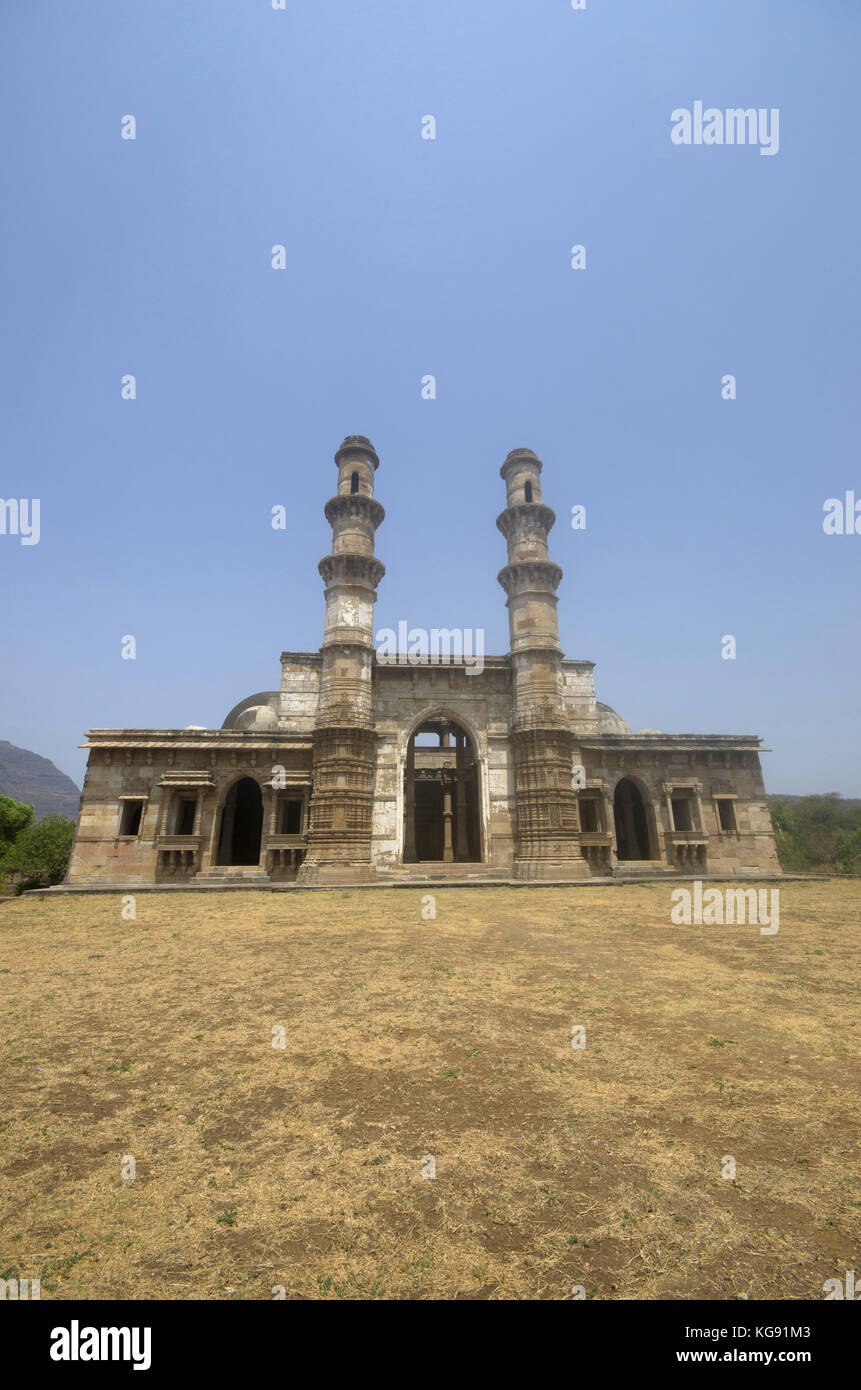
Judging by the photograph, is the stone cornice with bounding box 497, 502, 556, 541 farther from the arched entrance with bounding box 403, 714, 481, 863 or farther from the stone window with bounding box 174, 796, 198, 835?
the stone window with bounding box 174, 796, 198, 835

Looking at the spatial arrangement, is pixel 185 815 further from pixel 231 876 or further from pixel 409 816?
pixel 409 816

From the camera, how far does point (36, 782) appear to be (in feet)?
581

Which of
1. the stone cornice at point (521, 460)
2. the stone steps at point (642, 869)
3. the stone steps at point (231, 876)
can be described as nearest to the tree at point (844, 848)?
the stone steps at point (642, 869)

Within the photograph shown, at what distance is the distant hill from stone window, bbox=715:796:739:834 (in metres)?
168

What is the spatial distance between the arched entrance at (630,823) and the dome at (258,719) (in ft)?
56.9

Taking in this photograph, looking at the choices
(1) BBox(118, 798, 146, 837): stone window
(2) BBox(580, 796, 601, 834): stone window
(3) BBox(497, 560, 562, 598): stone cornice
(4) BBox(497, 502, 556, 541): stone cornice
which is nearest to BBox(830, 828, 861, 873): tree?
(2) BBox(580, 796, 601, 834): stone window

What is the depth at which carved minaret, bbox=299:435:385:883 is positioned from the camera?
68.4ft

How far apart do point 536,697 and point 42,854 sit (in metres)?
23.2

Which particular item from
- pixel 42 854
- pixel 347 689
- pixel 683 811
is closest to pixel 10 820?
pixel 42 854

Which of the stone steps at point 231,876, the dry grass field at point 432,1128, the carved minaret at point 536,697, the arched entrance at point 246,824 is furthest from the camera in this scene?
the arched entrance at point 246,824

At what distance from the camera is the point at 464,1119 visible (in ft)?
12.5

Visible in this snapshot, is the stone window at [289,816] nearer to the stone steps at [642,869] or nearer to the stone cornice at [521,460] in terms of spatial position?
the stone steps at [642,869]

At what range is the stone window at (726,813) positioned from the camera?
78.7ft
